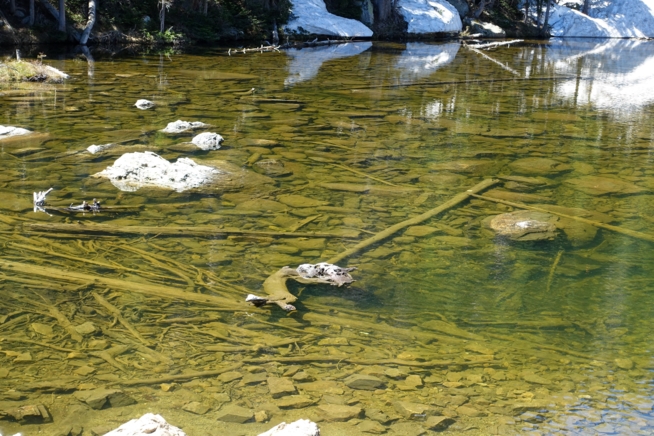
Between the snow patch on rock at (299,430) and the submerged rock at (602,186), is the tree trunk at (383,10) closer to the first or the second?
the submerged rock at (602,186)

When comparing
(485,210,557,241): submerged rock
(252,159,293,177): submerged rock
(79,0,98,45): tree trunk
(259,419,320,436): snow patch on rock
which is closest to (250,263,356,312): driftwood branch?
(485,210,557,241): submerged rock

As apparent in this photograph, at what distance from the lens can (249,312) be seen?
4965 millimetres

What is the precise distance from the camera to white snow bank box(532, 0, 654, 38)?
1745 inches

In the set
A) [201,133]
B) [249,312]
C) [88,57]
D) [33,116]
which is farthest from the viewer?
[88,57]

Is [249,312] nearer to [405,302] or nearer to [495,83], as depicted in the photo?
[405,302]

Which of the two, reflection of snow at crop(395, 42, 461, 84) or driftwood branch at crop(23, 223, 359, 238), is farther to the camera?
reflection of snow at crop(395, 42, 461, 84)

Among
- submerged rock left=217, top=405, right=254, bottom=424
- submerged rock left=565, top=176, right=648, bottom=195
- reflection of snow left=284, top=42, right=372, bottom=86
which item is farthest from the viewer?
reflection of snow left=284, top=42, right=372, bottom=86

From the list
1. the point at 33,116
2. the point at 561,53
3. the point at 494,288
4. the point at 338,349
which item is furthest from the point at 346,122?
the point at 561,53

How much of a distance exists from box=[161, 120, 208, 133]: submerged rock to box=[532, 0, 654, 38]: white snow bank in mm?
37668

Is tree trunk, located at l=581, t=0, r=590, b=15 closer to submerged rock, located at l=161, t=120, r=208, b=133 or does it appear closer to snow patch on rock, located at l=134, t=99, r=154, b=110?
snow patch on rock, located at l=134, t=99, r=154, b=110

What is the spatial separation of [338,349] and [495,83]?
50.7 ft

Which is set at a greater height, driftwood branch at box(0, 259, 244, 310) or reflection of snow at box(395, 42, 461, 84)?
reflection of snow at box(395, 42, 461, 84)

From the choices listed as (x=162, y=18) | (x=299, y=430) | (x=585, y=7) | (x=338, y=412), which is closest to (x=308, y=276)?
(x=338, y=412)

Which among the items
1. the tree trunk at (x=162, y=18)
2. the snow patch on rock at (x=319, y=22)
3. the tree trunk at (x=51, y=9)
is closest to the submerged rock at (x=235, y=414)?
the tree trunk at (x=51, y=9)
